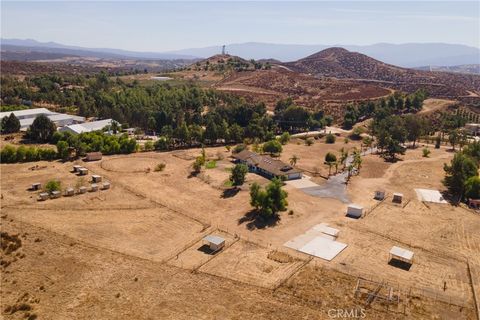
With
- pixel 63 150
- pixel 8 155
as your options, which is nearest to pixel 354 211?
pixel 63 150

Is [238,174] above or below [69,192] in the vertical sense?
above

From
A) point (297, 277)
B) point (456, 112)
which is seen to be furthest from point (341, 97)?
point (297, 277)

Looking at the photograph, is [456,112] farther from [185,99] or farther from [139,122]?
[139,122]

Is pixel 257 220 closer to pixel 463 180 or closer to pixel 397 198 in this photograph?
pixel 397 198

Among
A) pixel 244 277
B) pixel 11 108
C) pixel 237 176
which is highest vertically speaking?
pixel 11 108

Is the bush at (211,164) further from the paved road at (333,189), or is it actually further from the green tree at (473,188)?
the green tree at (473,188)
